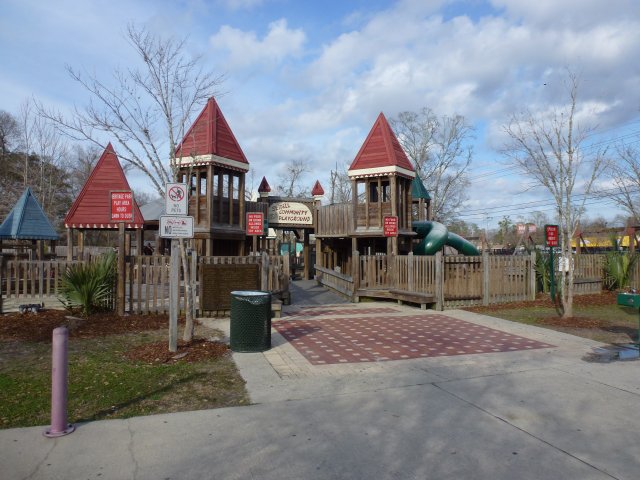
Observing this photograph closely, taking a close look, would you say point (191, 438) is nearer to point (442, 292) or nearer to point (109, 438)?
point (109, 438)

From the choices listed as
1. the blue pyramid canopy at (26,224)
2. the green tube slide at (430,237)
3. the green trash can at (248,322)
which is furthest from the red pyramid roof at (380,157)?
the green trash can at (248,322)

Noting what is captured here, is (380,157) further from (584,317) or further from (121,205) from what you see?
(121,205)

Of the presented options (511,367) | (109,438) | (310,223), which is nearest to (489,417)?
(511,367)

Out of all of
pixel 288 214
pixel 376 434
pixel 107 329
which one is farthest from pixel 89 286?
pixel 288 214

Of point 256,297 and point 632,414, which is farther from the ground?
point 256,297

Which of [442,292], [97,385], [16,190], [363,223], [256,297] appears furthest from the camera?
[16,190]

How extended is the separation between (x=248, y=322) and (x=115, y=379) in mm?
2349

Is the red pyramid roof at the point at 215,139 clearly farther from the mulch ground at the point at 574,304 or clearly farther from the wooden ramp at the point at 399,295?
the mulch ground at the point at 574,304

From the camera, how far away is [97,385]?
19.0 feet

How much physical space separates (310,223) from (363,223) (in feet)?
17.7

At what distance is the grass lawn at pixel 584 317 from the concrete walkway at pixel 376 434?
3.68 m

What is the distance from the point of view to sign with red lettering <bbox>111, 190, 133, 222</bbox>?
10.1 meters

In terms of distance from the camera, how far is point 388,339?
9.20 metres

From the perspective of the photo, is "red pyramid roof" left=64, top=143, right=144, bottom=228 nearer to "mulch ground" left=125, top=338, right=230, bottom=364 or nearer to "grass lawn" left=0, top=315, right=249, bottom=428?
"grass lawn" left=0, top=315, right=249, bottom=428
